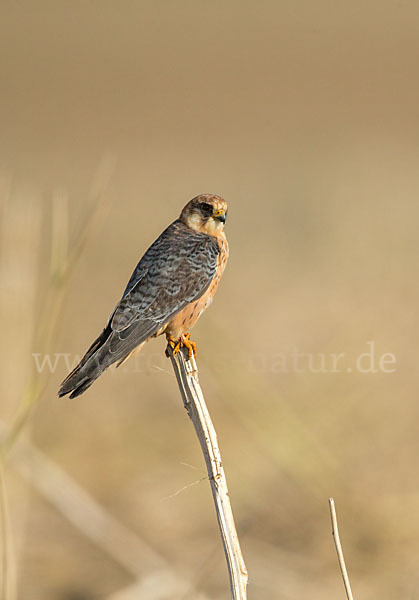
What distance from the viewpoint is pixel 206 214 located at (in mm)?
4305

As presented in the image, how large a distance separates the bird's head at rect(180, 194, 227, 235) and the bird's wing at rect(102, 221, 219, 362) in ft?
0.24

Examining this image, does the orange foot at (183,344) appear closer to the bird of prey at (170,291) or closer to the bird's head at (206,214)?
the bird of prey at (170,291)

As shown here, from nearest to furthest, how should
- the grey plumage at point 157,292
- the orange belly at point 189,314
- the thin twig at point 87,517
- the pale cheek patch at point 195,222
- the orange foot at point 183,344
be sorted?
the grey plumage at point 157,292 < the orange foot at point 183,344 < the orange belly at point 189,314 < the thin twig at point 87,517 < the pale cheek patch at point 195,222

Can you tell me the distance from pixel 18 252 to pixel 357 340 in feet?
16.2

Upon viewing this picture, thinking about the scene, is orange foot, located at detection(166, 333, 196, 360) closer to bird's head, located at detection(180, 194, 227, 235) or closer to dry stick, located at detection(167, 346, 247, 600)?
dry stick, located at detection(167, 346, 247, 600)

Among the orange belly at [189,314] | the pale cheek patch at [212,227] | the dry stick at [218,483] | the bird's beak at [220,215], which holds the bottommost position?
the dry stick at [218,483]

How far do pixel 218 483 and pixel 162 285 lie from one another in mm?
1425

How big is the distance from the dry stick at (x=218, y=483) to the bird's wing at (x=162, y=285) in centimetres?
58

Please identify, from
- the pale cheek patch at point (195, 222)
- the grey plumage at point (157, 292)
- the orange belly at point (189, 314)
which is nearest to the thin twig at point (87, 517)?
the grey plumage at point (157, 292)

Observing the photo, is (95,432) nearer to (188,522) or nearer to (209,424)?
(188,522)

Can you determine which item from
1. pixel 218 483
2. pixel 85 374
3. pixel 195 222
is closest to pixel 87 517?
pixel 85 374

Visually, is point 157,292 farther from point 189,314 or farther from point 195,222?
point 195,222

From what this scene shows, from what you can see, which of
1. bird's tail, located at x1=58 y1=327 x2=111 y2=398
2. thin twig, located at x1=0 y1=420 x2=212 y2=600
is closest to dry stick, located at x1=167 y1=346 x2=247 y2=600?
bird's tail, located at x1=58 y1=327 x2=111 y2=398

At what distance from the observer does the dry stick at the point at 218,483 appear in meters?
2.58
